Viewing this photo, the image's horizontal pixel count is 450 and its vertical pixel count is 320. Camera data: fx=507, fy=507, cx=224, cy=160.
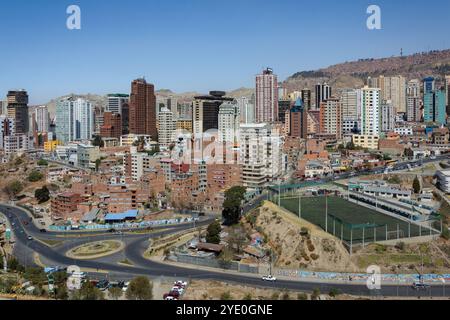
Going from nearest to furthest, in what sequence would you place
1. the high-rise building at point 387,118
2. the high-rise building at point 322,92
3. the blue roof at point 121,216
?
the blue roof at point 121,216, the high-rise building at point 387,118, the high-rise building at point 322,92

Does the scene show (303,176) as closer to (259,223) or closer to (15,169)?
(259,223)

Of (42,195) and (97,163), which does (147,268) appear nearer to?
(42,195)

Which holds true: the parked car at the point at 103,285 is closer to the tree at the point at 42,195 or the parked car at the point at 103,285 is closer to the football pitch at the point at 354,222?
the football pitch at the point at 354,222

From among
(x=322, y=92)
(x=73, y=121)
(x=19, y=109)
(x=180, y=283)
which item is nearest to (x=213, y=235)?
(x=180, y=283)

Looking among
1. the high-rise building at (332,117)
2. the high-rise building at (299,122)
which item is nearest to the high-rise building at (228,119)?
the high-rise building at (299,122)

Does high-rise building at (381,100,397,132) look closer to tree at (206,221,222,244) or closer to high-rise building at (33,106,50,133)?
tree at (206,221,222,244)

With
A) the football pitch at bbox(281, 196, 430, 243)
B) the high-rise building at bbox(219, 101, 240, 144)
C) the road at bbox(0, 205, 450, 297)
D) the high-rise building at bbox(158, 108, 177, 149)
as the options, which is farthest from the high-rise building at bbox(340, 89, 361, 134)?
the road at bbox(0, 205, 450, 297)
